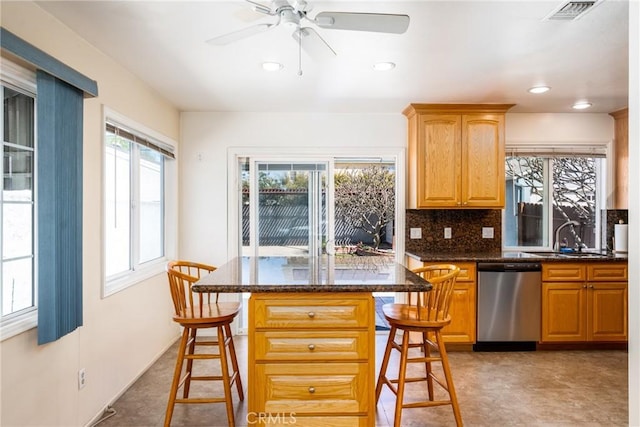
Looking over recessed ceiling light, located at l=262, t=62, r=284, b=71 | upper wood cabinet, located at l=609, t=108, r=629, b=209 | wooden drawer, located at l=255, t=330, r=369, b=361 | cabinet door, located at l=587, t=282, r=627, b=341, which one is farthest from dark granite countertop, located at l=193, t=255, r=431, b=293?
upper wood cabinet, located at l=609, t=108, r=629, b=209

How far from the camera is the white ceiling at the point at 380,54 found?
2.03 m

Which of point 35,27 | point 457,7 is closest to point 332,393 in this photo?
point 457,7

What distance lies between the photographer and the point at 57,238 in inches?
78.1

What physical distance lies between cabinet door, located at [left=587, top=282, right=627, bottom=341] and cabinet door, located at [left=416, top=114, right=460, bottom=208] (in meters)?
1.58

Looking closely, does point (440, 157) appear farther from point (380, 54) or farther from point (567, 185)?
point (567, 185)

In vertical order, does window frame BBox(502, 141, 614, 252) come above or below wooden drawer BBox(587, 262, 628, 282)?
above

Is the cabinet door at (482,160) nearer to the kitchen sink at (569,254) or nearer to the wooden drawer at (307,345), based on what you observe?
the kitchen sink at (569,254)

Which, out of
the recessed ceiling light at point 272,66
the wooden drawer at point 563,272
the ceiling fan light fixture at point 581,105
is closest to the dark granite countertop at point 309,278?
the recessed ceiling light at point 272,66

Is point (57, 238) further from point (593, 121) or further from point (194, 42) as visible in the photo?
point (593, 121)

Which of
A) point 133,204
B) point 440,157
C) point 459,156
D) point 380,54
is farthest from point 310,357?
point 459,156

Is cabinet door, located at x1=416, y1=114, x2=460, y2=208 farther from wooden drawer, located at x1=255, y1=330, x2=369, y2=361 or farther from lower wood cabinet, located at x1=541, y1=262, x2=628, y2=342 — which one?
wooden drawer, located at x1=255, y1=330, x2=369, y2=361

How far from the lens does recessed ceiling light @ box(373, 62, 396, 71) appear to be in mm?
2752

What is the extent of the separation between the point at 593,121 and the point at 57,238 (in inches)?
196

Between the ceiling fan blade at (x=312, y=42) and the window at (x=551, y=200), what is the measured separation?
299 centimetres
